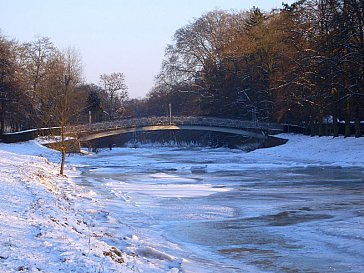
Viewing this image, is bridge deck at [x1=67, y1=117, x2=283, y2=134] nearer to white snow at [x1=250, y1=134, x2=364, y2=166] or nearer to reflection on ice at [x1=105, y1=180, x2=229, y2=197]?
white snow at [x1=250, y1=134, x2=364, y2=166]

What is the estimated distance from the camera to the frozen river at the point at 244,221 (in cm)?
1102

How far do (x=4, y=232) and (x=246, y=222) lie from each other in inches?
288

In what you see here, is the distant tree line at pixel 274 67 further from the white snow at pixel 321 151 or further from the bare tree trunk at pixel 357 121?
Result: the white snow at pixel 321 151

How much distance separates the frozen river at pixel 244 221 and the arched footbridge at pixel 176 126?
38894mm

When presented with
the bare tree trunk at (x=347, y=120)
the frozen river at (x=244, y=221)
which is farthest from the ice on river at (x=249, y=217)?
the bare tree trunk at (x=347, y=120)

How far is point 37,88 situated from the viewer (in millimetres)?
75688

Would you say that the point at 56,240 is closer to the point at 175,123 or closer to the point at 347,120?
the point at 347,120

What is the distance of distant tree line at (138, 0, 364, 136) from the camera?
142ft

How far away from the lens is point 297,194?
22422mm

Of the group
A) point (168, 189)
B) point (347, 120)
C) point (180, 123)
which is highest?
point (180, 123)

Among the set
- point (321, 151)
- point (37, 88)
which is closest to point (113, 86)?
point (37, 88)

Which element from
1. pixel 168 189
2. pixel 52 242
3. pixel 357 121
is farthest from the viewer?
pixel 357 121

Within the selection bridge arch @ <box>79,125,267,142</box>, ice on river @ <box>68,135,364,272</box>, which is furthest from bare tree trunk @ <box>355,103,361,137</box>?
bridge arch @ <box>79,125,267,142</box>

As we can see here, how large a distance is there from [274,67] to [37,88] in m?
30.0
